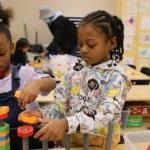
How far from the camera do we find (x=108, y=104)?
875mm

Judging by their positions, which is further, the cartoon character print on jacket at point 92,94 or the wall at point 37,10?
the wall at point 37,10

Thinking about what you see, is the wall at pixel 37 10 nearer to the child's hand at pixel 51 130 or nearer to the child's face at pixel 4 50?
the child's face at pixel 4 50

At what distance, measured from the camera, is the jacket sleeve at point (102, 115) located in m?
0.83

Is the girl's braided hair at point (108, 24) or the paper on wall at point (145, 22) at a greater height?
the paper on wall at point (145, 22)

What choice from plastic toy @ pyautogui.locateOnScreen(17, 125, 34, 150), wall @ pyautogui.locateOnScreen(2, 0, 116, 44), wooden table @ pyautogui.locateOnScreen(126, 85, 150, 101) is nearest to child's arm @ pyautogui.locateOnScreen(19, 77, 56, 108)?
plastic toy @ pyautogui.locateOnScreen(17, 125, 34, 150)

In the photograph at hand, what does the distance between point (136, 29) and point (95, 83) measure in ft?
12.1

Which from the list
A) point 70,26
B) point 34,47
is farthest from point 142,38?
point 34,47

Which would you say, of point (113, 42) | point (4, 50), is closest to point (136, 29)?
point (113, 42)

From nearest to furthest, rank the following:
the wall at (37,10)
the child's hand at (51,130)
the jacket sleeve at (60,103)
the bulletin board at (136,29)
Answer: the child's hand at (51,130)
the jacket sleeve at (60,103)
the bulletin board at (136,29)
the wall at (37,10)

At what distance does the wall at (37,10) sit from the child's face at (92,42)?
3.68 meters

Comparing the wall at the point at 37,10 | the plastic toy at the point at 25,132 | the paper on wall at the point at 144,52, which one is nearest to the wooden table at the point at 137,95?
the plastic toy at the point at 25,132

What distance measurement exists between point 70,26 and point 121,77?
299 cm

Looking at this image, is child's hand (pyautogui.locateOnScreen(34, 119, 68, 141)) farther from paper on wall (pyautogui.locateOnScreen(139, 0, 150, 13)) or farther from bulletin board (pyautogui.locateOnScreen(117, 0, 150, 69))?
paper on wall (pyautogui.locateOnScreen(139, 0, 150, 13))

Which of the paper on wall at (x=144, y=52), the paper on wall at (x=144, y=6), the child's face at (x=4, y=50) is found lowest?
the paper on wall at (x=144, y=52)
